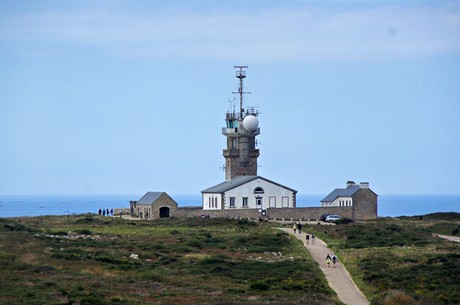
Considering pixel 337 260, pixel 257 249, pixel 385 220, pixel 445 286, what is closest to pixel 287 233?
pixel 257 249

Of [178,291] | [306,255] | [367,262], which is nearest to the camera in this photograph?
[178,291]

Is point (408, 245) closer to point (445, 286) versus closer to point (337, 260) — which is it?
point (337, 260)

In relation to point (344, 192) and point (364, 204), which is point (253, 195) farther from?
point (364, 204)

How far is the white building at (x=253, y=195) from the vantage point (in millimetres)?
86125

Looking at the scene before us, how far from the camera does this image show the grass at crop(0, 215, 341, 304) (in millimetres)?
40469

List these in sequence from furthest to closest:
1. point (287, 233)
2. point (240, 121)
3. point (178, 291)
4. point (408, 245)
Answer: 1. point (240, 121)
2. point (287, 233)
3. point (408, 245)
4. point (178, 291)

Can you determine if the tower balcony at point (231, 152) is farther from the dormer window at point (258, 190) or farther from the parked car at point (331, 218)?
the parked car at point (331, 218)

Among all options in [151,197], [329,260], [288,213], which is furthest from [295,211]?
[329,260]

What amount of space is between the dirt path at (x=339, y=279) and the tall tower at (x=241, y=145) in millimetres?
33852

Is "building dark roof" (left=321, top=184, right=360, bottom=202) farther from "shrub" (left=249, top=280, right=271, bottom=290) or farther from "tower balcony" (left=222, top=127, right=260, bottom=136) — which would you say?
"shrub" (left=249, top=280, right=271, bottom=290)

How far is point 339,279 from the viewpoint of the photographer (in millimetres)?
47125

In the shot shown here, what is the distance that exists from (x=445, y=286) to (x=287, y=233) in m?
24.8

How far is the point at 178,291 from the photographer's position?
4216 centimetres

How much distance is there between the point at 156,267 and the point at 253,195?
117 feet
